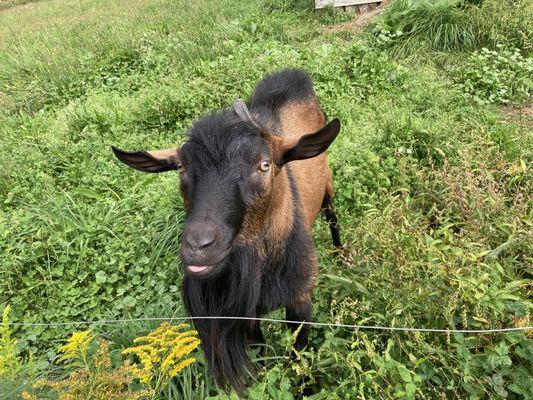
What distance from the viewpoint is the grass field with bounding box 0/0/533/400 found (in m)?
2.37

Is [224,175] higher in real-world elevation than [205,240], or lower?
higher

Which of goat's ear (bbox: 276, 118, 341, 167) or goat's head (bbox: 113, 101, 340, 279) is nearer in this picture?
goat's head (bbox: 113, 101, 340, 279)

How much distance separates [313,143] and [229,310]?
103cm

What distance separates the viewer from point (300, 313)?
2.66 m

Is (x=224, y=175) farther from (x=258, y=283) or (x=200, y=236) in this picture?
(x=258, y=283)

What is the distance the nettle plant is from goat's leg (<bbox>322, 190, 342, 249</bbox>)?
2.79 metres

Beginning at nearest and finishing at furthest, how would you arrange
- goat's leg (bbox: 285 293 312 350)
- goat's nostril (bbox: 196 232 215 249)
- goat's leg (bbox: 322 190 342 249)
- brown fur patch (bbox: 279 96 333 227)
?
goat's nostril (bbox: 196 232 215 249), goat's leg (bbox: 285 293 312 350), brown fur patch (bbox: 279 96 333 227), goat's leg (bbox: 322 190 342 249)

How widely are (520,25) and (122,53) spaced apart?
6.58 m

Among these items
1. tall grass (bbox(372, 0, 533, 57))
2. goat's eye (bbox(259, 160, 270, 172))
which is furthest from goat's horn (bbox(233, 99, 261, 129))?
tall grass (bbox(372, 0, 533, 57))

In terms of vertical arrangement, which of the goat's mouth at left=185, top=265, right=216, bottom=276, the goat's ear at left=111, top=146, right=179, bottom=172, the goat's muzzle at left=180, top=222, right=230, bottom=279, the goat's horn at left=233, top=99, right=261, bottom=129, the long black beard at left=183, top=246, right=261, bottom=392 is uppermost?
the goat's horn at left=233, top=99, right=261, bottom=129

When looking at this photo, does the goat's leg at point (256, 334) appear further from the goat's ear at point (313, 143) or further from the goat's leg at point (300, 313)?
the goat's ear at point (313, 143)

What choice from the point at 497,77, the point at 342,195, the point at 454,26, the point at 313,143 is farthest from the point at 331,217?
the point at 454,26

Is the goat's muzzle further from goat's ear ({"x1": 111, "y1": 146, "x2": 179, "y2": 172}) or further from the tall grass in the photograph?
Answer: the tall grass

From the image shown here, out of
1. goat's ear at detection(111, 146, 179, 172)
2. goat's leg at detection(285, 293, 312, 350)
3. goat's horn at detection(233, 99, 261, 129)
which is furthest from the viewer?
goat's leg at detection(285, 293, 312, 350)
